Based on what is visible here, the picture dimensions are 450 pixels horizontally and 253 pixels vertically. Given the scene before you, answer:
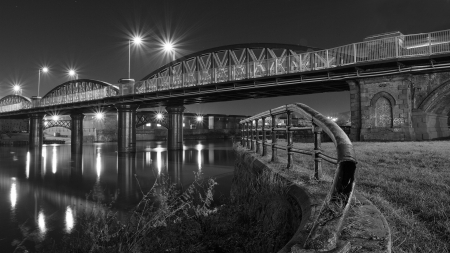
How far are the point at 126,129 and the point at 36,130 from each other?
33371 millimetres


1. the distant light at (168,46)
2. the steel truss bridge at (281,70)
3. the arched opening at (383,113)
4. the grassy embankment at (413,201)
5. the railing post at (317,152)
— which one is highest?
the distant light at (168,46)

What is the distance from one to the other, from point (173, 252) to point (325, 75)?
2025 centimetres

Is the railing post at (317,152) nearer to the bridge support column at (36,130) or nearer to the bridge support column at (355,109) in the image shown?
the bridge support column at (355,109)

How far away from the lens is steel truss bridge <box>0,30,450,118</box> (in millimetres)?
17859

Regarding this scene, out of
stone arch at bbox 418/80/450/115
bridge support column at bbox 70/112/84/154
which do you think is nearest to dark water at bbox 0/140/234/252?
stone arch at bbox 418/80/450/115

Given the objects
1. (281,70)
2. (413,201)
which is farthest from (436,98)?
(413,201)

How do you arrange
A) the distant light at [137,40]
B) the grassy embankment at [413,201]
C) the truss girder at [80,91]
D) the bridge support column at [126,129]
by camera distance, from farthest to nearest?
the truss girder at [80,91]
the distant light at [137,40]
the bridge support column at [126,129]
the grassy embankment at [413,201]

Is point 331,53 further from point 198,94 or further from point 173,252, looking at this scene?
point 173,252

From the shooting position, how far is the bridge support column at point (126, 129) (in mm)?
34281

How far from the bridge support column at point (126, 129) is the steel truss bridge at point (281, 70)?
4.97ft

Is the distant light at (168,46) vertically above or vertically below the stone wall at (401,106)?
above

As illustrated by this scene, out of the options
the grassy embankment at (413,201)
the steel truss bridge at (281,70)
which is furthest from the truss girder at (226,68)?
the grassy embankment at (413,201)

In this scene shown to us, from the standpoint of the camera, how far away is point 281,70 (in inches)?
1077

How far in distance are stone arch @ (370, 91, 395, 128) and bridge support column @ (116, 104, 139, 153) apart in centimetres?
2734
